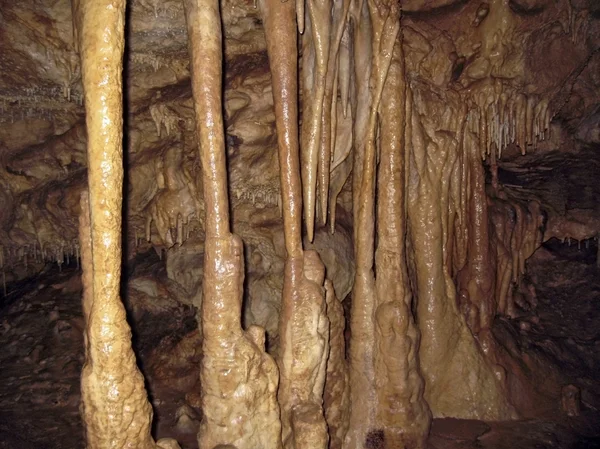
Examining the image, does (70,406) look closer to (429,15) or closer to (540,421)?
(540,421)

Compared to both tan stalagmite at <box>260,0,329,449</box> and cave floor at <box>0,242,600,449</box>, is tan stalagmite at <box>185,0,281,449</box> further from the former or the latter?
cave floor at <box>0,242,600,449</box>

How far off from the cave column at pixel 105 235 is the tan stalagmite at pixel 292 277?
6.42 feet

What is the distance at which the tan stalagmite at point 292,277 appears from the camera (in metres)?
5.57

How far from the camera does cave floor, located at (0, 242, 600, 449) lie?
7.36 metres

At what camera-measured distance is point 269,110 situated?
7.84 m

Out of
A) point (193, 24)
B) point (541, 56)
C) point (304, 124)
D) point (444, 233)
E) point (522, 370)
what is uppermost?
point (541, 56)

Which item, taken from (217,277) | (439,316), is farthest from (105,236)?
(439,316)

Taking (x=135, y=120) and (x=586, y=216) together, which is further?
(x=586, y=216)

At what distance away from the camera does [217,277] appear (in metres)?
4.82

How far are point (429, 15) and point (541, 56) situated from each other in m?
1.96

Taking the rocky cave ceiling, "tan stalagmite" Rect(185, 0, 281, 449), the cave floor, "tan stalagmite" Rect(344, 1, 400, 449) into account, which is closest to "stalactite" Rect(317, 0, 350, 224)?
the rocky cave ceiling

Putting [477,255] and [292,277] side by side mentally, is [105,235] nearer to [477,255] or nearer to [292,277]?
[292,277]

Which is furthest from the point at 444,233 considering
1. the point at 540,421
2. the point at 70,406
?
the point at 70,406

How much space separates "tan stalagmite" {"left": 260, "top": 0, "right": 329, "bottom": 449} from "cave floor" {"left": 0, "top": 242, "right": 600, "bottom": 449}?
2.43 m
